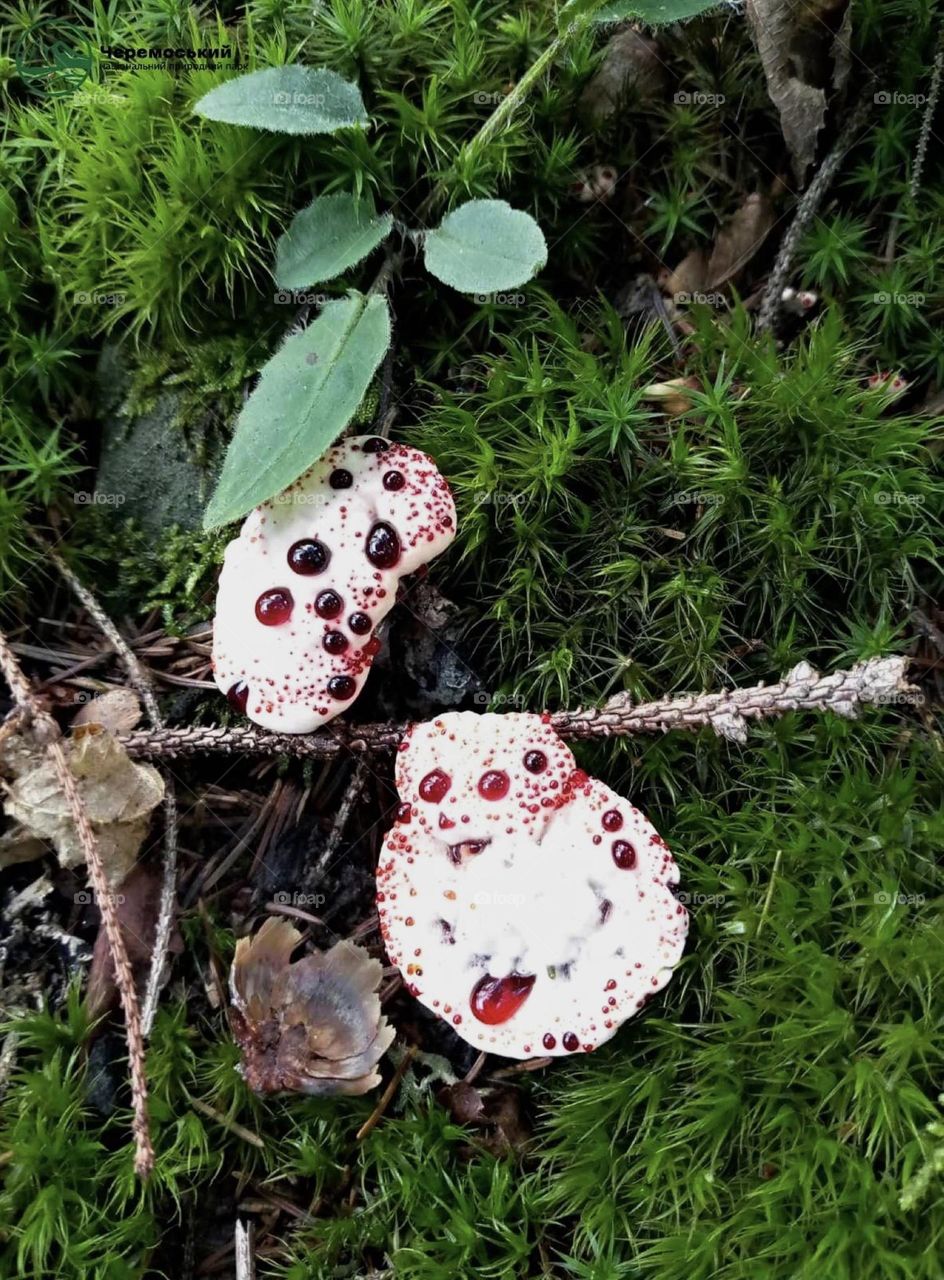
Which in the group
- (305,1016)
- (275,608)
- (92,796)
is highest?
(275,608)

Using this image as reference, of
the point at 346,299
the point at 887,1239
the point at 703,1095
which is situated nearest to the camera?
the point at 887,1239

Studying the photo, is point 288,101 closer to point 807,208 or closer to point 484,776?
point 807,208

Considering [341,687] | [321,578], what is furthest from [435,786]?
[321,578]

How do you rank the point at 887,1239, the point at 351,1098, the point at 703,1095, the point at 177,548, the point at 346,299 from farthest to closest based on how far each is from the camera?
the point at 177,548 → the point at 346,299 → the point at 351,1098 → the point at 703,1095 → the point at 887,1239

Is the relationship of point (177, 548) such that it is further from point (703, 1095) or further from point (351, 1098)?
point (703, 1095)

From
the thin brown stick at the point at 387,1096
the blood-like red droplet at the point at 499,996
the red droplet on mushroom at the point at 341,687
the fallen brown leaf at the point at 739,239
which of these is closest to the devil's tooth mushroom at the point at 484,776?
the red droplet on mushroom at the point at 341,687

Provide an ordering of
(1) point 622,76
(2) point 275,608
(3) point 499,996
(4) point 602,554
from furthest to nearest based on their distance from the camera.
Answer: (1) point 622,76 → (4) point 602,554 → (2) point 275,608 → (3) point 499,996

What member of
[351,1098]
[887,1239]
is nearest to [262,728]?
[351,1098]
